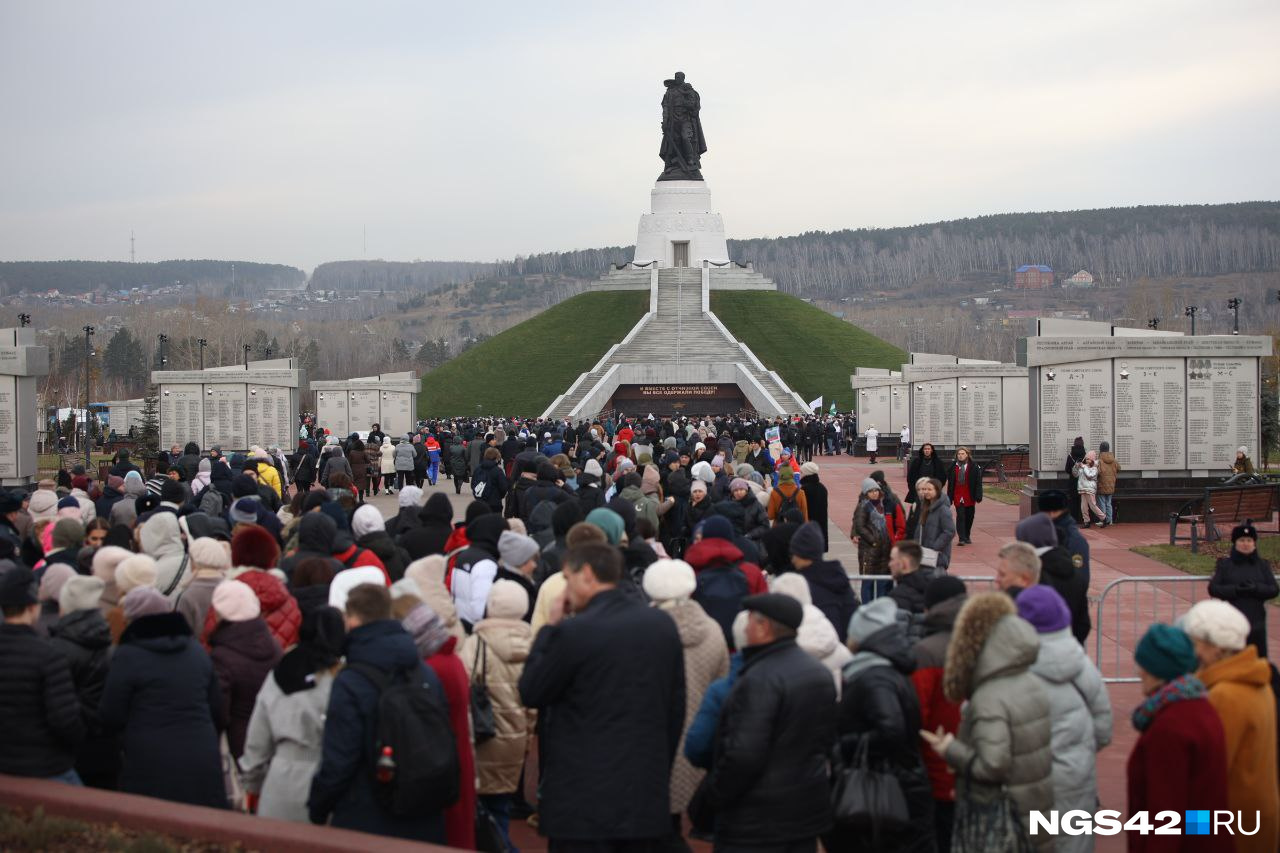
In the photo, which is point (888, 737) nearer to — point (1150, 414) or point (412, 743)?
point (412, 743)

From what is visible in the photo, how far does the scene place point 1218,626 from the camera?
5.07m

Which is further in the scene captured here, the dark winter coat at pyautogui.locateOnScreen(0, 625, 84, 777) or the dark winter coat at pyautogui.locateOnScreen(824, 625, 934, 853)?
the dark winter coat at pyautogui.locateOnScreen(0, 625, 84, 777)

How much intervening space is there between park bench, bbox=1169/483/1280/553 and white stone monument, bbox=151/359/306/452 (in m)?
15.3

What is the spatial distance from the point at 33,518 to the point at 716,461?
7.74m

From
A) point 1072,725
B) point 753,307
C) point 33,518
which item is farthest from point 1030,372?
point 753,307

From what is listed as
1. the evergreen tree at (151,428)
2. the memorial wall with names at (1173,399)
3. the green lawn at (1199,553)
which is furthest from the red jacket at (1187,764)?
the evergreen tree at (151,428)

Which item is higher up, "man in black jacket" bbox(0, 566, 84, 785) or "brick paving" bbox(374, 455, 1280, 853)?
"man in black jacket" bbox(0, 566, 84, 785)

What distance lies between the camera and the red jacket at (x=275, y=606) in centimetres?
674

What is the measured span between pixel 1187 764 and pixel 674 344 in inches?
2149

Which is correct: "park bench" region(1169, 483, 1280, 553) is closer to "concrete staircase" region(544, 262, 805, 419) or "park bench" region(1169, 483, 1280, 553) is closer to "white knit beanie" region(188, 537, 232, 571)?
"white knit beanie" region(188, 537, 232, 571)

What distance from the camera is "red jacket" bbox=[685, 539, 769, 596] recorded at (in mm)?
7348

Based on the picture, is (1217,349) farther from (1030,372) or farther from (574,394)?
(574,394)

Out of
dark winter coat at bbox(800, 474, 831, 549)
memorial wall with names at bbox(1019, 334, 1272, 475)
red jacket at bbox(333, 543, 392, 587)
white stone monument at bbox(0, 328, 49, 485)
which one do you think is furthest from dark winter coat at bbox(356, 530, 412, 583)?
memorial wall with names at bbox(1019, 334, 1272, 475)

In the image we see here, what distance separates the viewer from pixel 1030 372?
19875 mm
